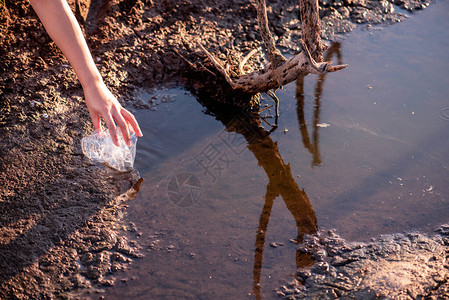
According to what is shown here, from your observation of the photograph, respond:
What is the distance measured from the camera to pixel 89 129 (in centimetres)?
321

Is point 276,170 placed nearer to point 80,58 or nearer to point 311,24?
point 311,24

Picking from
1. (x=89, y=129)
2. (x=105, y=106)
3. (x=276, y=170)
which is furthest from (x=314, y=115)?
(x=105, y=106)

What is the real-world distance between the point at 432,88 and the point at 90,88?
2928mm

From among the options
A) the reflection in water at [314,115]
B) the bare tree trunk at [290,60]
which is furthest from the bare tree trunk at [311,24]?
the reflection in water at [314,115]

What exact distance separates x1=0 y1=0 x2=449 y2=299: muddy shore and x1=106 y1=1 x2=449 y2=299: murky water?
0.15 metres

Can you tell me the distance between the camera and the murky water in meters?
2.49

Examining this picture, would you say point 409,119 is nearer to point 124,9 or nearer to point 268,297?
point 268,297

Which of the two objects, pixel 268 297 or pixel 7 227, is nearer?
pixel 268 297

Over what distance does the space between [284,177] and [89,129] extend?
138 cm

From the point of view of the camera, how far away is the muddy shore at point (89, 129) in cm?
241

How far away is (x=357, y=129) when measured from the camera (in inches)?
134

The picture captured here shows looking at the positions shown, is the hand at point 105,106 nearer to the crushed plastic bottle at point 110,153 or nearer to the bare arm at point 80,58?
the bare arm at point 80,58

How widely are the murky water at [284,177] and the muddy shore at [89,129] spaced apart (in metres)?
0.15

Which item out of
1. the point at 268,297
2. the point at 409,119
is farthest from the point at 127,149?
the point at 409,119
